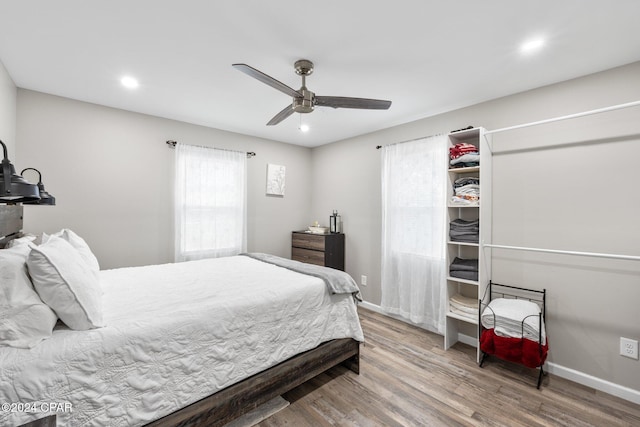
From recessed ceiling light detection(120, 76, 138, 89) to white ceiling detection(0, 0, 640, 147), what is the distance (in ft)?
0.19

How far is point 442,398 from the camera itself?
212 centimetres

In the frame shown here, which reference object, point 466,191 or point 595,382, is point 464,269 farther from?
point 595,382

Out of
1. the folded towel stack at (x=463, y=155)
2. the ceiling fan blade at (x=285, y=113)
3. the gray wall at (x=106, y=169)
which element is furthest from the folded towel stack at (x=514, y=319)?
the gray wall at (x=106, y=169)

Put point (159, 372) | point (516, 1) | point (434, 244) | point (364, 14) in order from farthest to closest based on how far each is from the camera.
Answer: point (434, 244) → point (364, 14) → point (516, 1) → point (159, 372)

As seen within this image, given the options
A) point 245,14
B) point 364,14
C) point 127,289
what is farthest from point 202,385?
point 364,14

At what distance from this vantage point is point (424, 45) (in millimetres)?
1971

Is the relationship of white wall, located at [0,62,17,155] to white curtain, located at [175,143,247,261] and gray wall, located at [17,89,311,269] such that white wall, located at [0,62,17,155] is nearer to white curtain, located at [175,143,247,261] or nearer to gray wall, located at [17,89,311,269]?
gray wall, located at [17,89,311,269]

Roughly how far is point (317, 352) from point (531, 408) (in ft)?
5.11

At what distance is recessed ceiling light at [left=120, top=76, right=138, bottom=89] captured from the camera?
8.13ft

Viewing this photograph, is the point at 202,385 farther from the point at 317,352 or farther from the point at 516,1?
the point at 516,1

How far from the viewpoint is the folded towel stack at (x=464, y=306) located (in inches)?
109

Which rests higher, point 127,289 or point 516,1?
point 516,1

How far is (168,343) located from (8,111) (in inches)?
101

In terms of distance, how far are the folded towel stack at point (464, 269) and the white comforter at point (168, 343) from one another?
1.19m
